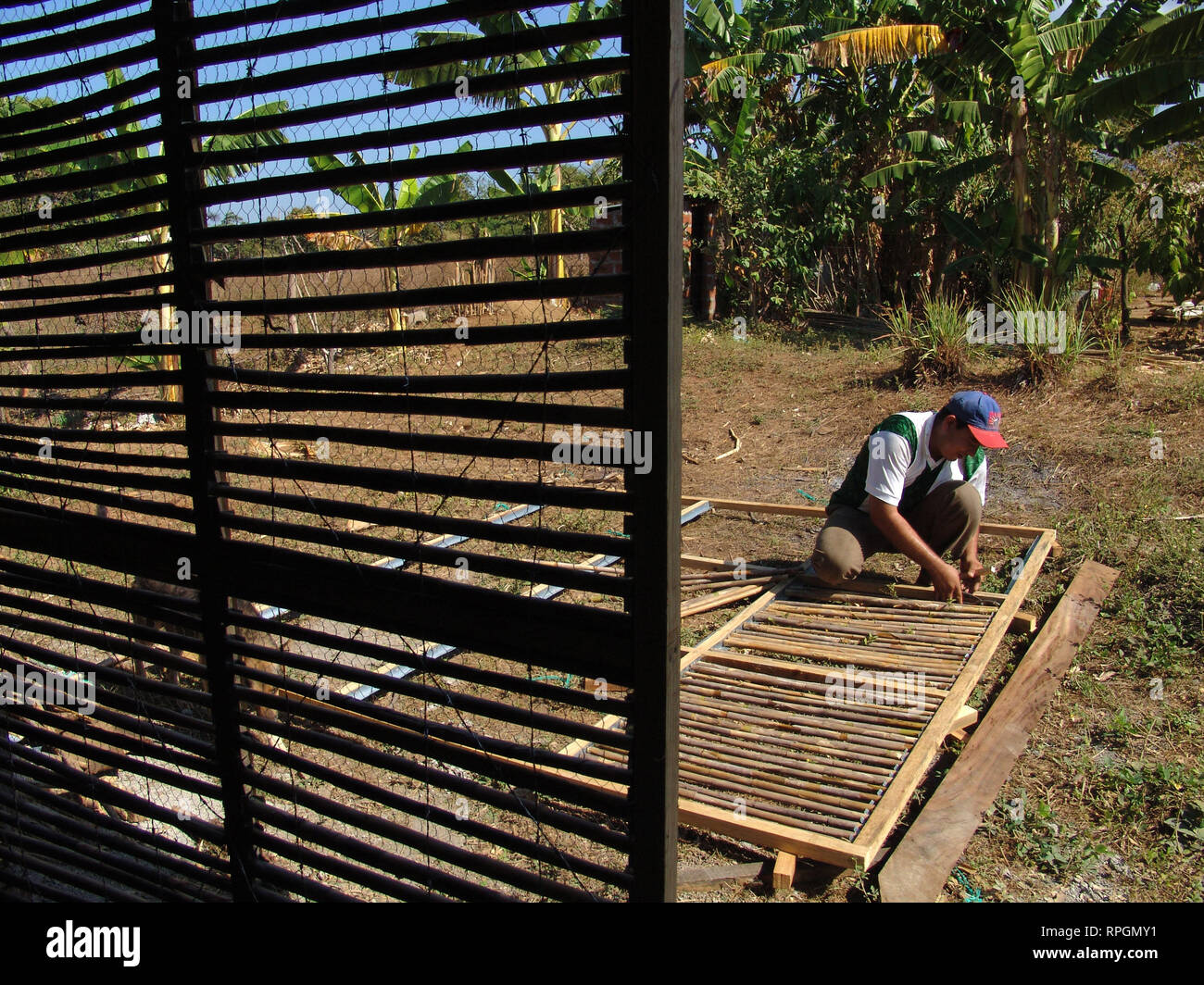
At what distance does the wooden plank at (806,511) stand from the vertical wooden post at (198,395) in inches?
208

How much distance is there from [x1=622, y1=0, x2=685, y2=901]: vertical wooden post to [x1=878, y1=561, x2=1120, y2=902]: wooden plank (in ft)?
6.15

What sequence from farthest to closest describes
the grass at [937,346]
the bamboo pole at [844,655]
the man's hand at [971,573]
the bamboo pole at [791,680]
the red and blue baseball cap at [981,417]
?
the grass at [937,346] < the man's hand at [971,573] < the red and blue baseball cap at [981,417] < the bamboo pole at [844,655] < the bamboo pole at [791,680]

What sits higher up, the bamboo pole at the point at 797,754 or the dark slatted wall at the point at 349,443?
the dark slatted wall at the point at 349,443

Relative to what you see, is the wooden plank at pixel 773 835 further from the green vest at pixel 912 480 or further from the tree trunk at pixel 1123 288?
the tree trunk at pixel 1123 288

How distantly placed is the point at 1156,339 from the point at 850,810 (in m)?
10.7

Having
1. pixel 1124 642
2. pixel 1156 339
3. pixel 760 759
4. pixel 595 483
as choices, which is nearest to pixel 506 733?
pixel 760 759

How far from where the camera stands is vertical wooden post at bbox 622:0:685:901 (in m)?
1.50

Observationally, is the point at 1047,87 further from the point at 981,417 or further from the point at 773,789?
the point at 773,789

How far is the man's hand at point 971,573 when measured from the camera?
541 cm

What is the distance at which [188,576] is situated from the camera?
231cm

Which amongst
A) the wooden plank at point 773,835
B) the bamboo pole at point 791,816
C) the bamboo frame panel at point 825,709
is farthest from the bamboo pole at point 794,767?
the wooden plank at point 773,835

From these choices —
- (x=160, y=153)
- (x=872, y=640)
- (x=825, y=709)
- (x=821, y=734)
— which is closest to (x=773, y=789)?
(x=821, y=734)

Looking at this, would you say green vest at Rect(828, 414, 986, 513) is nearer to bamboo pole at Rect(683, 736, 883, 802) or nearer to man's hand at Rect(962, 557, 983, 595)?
man's hand at Rect(962, 557, 983, 595)

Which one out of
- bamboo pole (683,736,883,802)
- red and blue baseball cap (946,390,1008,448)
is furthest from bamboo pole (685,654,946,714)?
red and blue baseball cap (946,390,1008,448)
